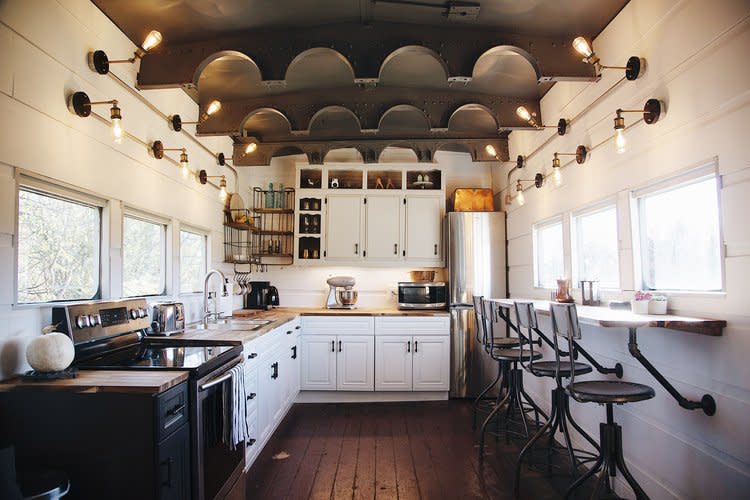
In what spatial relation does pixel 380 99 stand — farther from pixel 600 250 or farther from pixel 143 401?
pixel 143 401

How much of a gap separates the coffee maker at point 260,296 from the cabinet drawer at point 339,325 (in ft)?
1.97

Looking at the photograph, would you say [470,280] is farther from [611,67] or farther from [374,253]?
[611,67]

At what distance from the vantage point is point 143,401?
5.49ft

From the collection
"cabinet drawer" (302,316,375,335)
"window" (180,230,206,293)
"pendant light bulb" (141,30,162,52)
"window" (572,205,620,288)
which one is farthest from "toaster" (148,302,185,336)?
"window" (572,205,620,288)

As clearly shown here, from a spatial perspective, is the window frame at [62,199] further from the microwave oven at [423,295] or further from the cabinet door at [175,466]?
the microwave oven at [423,295]

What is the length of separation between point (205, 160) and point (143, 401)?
2824mm

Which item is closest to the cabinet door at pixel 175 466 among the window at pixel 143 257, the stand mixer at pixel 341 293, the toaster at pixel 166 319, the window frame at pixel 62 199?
the window frame at pixel 62 199

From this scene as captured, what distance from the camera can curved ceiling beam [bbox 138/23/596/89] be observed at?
2861 millimetres

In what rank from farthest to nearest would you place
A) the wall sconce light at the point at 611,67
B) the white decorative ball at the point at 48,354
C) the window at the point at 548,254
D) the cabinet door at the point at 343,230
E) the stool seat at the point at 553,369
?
1. the cabinet door at the point at 343,230
2. the window at the point at 548,254
3. the stool seat at the point at 553,369
4. the wall sconce light at the point at 611,67
5. the white decorative ball at the point at 48,354

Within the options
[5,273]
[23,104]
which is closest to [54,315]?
[5,273]

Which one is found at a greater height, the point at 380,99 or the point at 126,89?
the point at 380,99

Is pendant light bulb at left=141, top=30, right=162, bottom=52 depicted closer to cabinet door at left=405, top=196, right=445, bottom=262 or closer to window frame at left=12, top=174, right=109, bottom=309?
window frame at left=12, top=174, right=109, bottom=309

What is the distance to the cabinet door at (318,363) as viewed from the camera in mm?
4770

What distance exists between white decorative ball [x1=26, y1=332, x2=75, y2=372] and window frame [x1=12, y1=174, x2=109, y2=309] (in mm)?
232
